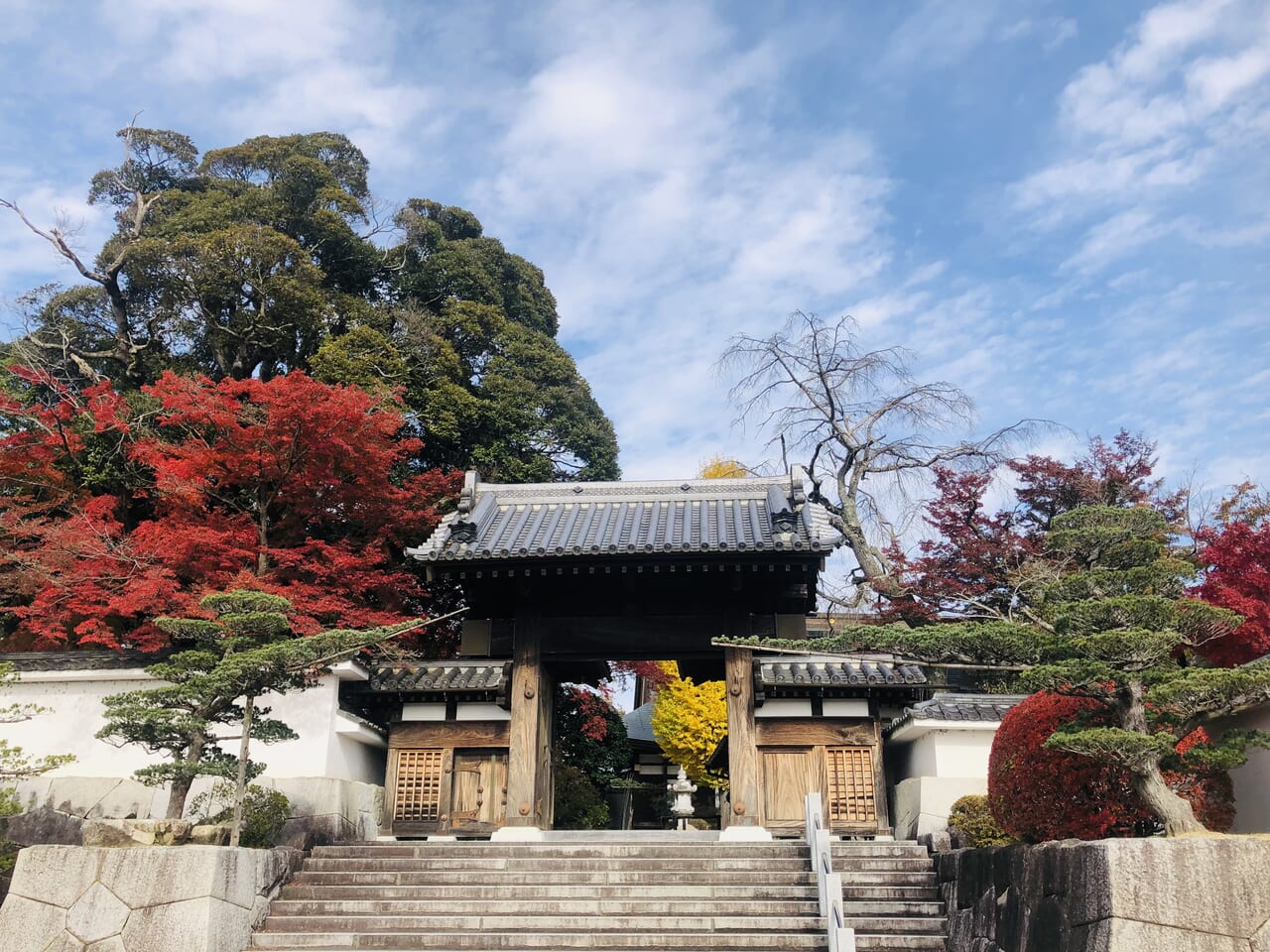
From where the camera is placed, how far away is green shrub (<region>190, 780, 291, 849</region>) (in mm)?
11117

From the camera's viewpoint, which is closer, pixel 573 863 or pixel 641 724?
pixel 573 863

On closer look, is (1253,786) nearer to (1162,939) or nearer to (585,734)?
(1162,939)

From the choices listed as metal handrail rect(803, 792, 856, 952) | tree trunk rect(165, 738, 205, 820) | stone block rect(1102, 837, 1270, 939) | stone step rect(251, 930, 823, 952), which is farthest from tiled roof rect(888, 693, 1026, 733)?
tree trunk rect(165, 738, 205, 820)

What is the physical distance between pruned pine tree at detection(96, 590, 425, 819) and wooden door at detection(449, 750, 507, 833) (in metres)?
3.58

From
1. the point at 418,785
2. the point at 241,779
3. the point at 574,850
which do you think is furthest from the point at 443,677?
the point at 241,779

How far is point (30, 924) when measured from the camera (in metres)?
8.68

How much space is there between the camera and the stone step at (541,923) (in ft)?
30.5

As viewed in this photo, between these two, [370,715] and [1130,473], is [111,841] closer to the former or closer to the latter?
[370,715]

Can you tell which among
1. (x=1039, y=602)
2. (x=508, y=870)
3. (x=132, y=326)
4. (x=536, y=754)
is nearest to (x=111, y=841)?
(x=508, y=870)

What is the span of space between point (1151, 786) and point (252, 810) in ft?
32.9

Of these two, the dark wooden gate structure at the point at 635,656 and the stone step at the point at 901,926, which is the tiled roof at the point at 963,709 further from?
the stone step at the point at 901,926

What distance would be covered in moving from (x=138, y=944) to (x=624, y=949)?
4.64 metres

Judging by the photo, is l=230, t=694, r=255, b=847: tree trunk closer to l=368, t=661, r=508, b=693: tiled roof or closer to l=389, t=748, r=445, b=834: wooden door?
l=368, t=661, r=508, b=693: tiled roof

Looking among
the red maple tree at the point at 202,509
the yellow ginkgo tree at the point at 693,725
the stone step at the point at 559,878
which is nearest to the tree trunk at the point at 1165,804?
the stone step at the point at 559,878
